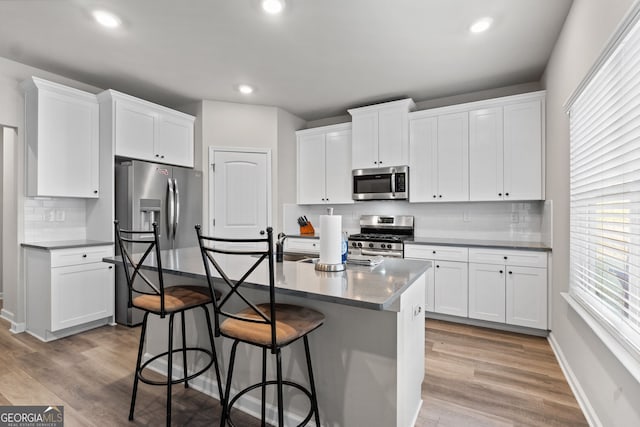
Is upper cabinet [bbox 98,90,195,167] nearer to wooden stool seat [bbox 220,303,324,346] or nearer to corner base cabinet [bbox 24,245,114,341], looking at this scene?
corner base cabinet [bbox 24,245,114,341]

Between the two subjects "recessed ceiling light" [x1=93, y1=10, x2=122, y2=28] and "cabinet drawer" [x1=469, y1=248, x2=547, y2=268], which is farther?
"cabinet drawer" [x1=469, y1=248, x2=547, y2=268]

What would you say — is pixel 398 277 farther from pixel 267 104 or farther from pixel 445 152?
pixel 267 104

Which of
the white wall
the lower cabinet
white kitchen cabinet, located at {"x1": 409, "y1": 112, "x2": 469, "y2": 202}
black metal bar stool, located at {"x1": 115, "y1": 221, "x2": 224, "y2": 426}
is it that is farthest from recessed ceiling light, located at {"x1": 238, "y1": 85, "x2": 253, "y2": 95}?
the white wall

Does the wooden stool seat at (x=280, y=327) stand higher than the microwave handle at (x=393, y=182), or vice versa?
the microwave handle at (x=393, y=182)

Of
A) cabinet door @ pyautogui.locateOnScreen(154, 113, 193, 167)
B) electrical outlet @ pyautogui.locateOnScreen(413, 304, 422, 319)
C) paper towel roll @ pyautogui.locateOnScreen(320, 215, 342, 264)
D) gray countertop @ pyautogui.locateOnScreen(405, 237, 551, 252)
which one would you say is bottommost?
electrical outlet @ pyautogui.locateOnScreen(413, 304, 422, 319)

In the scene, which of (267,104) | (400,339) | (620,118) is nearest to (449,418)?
(400,339)

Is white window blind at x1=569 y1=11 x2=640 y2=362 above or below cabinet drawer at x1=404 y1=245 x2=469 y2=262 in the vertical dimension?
above

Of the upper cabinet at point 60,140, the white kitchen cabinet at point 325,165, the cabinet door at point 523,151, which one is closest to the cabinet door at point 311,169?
the white kitchen cabinet at point 325,165

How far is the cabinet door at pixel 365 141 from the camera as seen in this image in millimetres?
4102

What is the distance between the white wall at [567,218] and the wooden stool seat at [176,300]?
2.09 metres

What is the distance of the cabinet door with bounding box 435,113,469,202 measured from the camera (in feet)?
11.9

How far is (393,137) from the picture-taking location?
3.98 meters

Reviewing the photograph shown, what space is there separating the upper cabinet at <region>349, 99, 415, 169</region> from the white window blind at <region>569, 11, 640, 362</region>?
6.31 feet

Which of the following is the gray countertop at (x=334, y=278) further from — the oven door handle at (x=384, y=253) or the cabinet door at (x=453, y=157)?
the cabinet door at (x=453, y=157)
